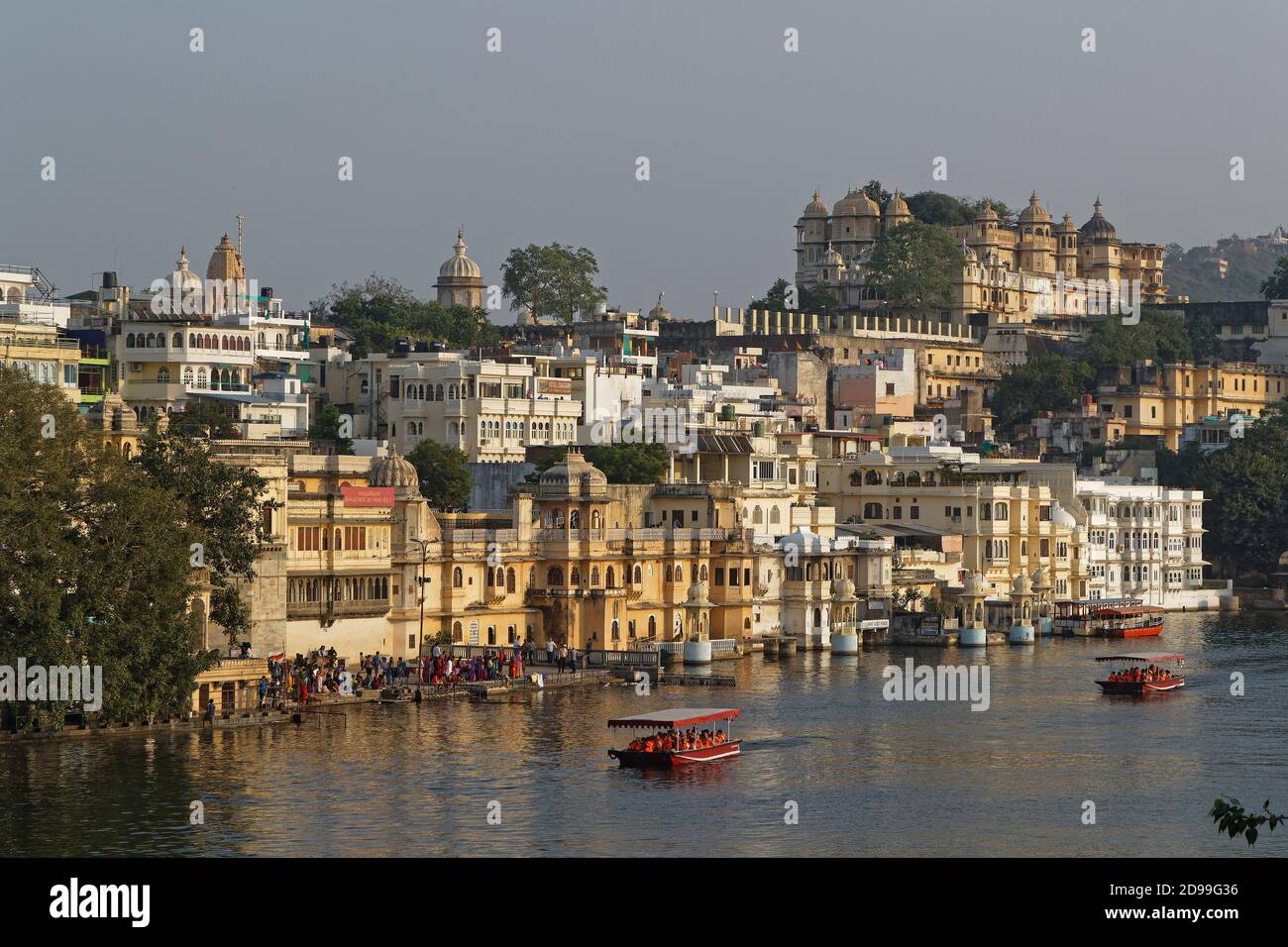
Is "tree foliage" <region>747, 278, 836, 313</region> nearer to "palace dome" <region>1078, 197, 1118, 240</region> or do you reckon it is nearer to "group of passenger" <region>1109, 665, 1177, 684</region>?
"palace dome" <region>1078, 197, 1118, 240</region>

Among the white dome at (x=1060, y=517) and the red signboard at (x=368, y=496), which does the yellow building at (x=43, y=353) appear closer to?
the red signboard at (x=368, y=496)

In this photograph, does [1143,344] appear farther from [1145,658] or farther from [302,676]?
[302,676]

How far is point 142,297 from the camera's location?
→ 88.6 m

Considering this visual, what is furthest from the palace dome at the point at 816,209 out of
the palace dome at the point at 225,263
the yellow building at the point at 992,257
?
the palace dome at the point at 225,263

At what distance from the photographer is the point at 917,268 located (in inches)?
5295

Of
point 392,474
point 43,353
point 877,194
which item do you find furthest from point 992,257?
point 392,474

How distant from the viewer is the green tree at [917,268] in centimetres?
13438

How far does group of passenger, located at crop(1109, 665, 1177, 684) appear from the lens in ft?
202

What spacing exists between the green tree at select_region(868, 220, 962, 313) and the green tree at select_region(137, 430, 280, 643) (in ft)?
277

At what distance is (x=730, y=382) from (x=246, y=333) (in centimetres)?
2829

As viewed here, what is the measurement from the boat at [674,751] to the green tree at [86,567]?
341 inches

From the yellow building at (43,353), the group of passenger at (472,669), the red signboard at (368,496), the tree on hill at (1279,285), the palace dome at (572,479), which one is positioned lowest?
the group of passenger at (472,669)
